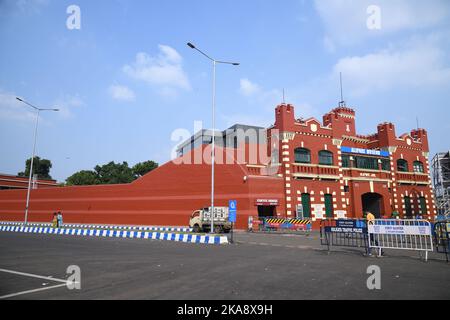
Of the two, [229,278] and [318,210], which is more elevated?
[318,210]

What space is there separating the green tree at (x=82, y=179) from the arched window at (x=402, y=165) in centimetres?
6298

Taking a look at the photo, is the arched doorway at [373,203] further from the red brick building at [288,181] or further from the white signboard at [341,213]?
the white signboard at [341,213]

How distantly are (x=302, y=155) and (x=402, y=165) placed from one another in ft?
54.1

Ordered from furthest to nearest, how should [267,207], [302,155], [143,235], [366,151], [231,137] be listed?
[231,137] < [366,151] < [302,155] < [267,207] < [143,235]

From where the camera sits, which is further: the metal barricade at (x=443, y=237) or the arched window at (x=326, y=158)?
the arched window at (x=326, y=158)

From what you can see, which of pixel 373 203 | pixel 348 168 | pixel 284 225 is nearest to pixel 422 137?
pixel 373 203

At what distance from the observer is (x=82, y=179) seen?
234 ft

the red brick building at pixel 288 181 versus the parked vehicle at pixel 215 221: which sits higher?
the red brick building at pixel 288 181

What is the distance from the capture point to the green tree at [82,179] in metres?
71.4

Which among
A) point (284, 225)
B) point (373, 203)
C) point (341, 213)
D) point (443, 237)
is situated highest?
point (373, 203)

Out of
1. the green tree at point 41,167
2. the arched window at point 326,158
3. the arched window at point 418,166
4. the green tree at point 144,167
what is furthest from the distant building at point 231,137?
the green tree at point 41,167

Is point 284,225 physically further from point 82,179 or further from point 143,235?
point 82,179

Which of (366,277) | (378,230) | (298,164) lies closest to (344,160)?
(298,164)
